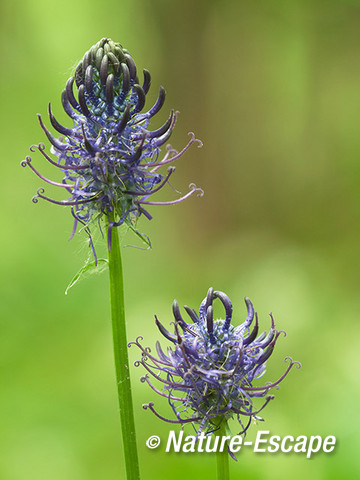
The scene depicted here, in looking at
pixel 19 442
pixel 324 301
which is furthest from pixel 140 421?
pixel 324 301

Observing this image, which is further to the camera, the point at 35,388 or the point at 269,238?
the point at 269,238

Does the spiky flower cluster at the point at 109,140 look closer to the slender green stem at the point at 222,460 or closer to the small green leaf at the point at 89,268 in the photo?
the small green leaf at the point at 89,268

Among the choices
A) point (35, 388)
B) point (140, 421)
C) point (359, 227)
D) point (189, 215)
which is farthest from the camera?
point (189, 215)

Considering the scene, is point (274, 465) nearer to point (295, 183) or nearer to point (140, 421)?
point (140, 421)

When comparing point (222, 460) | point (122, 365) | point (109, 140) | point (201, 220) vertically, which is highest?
point (201, 220)

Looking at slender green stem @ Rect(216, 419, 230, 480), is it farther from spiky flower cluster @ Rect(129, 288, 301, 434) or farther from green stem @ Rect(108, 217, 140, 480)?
green stem @ Rect(108, 217, 140, 480)

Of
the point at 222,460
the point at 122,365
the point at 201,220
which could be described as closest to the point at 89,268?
the point at 122,365

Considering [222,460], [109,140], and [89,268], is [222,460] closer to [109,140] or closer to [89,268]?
[89,268]

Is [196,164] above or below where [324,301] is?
above
